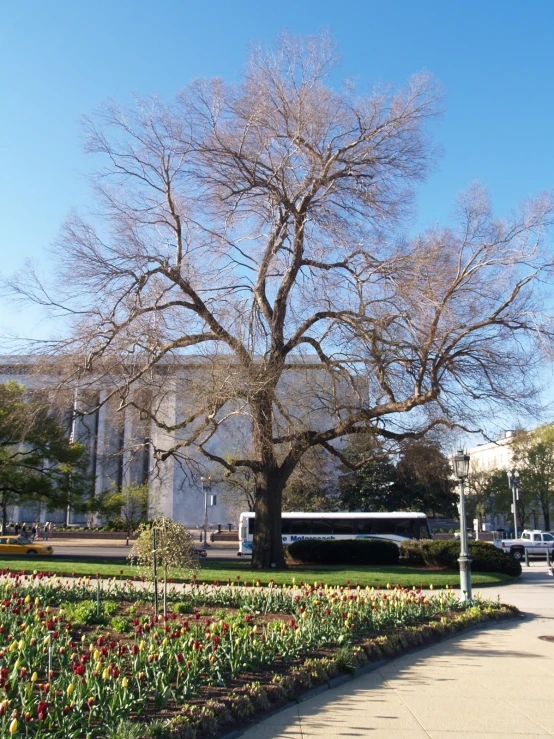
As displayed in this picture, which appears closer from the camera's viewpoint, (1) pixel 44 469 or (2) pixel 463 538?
(2) pixel 463 538

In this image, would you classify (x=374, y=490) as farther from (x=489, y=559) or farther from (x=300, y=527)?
(x=489, y=559)

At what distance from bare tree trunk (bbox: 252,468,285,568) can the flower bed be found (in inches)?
381

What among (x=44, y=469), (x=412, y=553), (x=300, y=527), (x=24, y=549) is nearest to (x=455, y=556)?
(x=412, y=553)

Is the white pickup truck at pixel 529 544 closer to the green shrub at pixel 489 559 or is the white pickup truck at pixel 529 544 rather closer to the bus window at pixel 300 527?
the bus window at pixel 300 527

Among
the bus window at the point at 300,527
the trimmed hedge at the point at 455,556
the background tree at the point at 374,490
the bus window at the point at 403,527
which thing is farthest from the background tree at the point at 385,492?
the trimmed hedge at the point at 455,556

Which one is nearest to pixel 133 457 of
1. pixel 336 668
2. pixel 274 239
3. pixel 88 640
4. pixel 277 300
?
pixel 277 300

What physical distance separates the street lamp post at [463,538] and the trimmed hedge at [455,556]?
7603 millimetres

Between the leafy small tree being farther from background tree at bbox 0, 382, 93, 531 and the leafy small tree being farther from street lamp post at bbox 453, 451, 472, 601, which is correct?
background tree at bbox 0, 382, 93, 531

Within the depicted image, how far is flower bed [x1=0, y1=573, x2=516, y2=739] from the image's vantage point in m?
5.95

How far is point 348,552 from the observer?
28734 millimetres

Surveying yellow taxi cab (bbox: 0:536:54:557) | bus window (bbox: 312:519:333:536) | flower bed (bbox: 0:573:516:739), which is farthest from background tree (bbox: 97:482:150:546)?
flower bed (bbox: 0:573:516:739)

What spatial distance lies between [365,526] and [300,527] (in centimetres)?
352

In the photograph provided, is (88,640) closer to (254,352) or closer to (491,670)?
(491,670)

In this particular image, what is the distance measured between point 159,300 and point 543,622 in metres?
13.3
